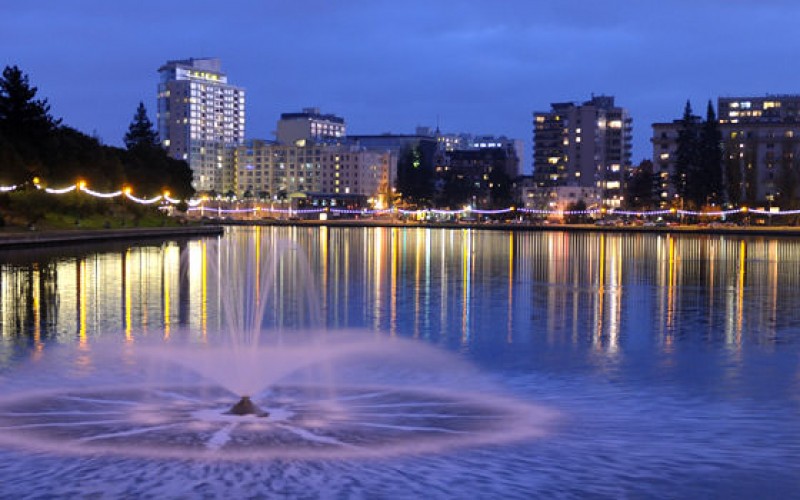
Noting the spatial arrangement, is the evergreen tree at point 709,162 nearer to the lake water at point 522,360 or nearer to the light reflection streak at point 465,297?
the light reflection streak at point 465,297

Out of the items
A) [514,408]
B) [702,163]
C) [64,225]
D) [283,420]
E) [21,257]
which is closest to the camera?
[283,420]

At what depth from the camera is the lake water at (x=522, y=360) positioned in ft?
29.4

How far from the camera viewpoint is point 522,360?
51.2 feet

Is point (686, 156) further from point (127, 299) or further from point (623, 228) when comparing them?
point (127, 299)

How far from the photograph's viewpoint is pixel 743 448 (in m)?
10.1

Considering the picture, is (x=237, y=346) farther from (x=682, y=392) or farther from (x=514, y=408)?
(x=682, y=392)

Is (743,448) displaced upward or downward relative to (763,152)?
downward

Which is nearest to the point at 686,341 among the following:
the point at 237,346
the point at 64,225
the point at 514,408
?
the point at 514,408

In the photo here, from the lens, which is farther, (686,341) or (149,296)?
(149,296)

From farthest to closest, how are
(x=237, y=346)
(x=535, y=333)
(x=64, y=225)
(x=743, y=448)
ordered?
(x=64, y=225), (x=535, y=333), (x=237, y=346), (x=743, y=448)

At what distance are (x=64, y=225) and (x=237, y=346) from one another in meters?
56.1

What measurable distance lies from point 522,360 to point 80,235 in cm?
5122

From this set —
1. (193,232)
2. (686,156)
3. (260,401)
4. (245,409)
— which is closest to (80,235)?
(193,232)

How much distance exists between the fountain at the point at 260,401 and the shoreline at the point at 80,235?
37.1m
